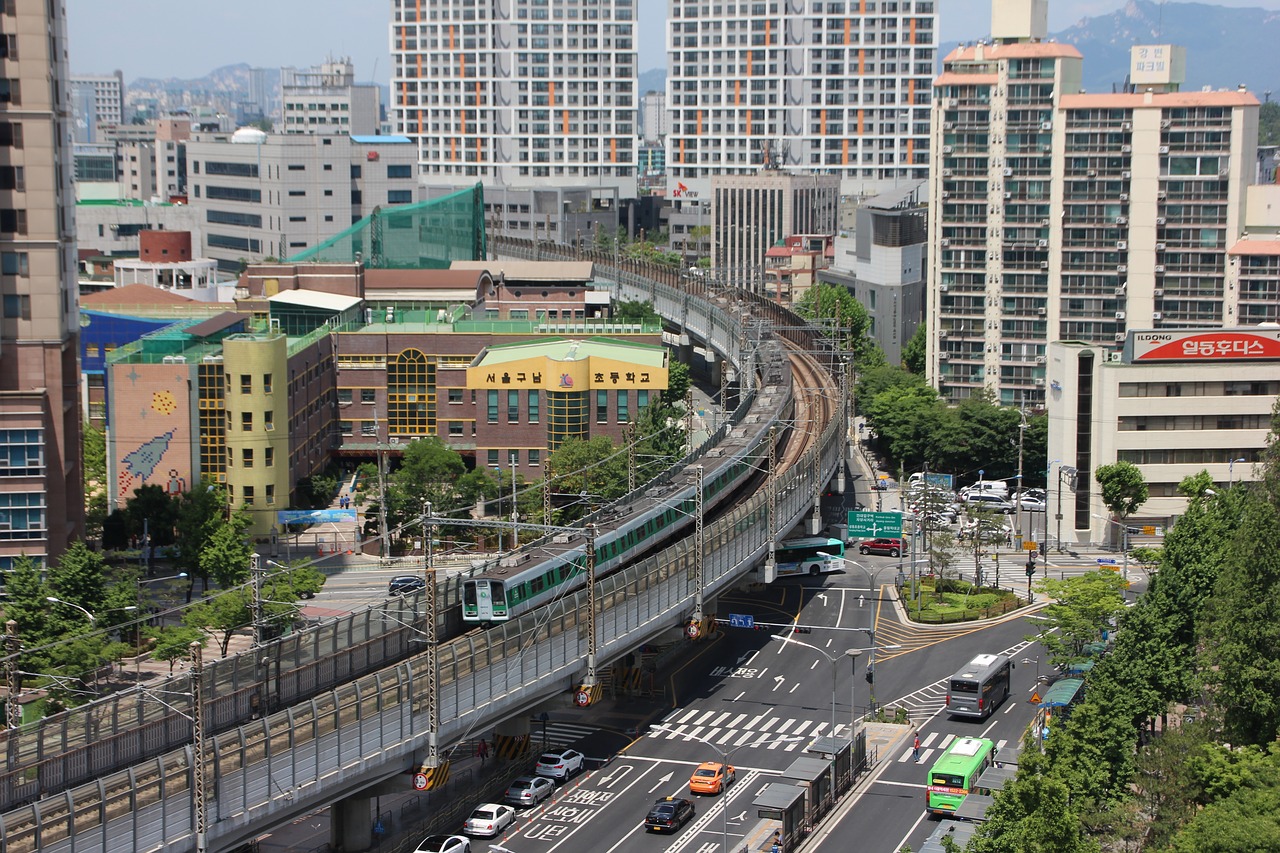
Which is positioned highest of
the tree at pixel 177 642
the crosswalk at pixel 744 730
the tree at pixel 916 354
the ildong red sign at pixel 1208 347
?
the ildong red sign at pixel 1208 347

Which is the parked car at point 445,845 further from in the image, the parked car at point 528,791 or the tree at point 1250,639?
the tree at point 1250,639

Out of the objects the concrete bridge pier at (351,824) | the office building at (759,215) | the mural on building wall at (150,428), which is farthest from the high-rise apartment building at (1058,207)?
the office building at (759,215)

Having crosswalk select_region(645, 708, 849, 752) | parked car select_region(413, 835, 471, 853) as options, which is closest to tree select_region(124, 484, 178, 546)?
crosswalk select_region(645, 708, 849, 752)

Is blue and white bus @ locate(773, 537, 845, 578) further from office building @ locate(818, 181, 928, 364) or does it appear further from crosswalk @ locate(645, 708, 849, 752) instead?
office building @ locate(818, 181, 928, 364)

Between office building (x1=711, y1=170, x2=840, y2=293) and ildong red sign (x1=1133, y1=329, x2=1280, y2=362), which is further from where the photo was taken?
office building (x1=711, y1=170, x2=840, y2=293)

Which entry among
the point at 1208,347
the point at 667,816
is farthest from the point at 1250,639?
the point at 1208,347

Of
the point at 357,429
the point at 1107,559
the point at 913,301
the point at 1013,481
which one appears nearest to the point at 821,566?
the point at 1107,559
